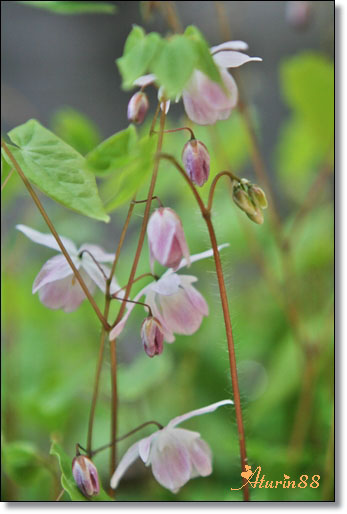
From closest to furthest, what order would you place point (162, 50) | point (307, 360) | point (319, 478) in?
point (162, 50) → point (319, 478) → point (307, 360)

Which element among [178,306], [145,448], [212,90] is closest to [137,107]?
[212,90]

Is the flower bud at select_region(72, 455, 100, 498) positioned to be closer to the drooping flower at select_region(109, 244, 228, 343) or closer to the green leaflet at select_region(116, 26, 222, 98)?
the drooping flower at select_region(109, 244, 228, 343)

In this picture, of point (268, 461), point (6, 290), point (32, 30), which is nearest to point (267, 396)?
point (268, 461)

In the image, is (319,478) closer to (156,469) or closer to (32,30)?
(156,469)

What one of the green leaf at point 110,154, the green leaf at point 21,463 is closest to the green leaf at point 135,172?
the green leaf at point 110,154

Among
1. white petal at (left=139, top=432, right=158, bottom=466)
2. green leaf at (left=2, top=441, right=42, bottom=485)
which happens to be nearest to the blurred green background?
green leaf at (left=2, top=441, right=42, bottom=485)

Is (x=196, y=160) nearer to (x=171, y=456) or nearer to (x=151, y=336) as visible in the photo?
(x=151, y=336)

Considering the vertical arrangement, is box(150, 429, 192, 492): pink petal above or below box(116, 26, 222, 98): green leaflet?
below
